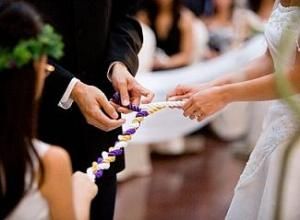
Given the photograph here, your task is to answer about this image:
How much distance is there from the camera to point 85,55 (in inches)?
68.4

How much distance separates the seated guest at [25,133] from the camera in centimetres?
123

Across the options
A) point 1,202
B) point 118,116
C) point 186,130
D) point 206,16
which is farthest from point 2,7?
point 206,16

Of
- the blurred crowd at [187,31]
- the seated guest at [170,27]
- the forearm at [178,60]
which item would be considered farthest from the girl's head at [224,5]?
the forearm at [178,60]

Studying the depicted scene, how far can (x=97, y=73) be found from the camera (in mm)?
1785

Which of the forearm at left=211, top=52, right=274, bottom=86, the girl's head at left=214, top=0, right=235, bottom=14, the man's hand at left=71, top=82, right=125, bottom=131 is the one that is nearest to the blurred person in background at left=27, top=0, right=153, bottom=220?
the man's hand at left=71, top=82, right=125, bottom=131

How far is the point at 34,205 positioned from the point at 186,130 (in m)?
2.73

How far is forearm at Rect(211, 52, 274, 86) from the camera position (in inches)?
69.9

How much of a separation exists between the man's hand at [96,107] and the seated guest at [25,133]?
0.94ft

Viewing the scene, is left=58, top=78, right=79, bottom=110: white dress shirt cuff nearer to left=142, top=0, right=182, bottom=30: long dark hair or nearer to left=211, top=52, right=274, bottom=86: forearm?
left=211, top=52, right=274, bottom=86: forearm

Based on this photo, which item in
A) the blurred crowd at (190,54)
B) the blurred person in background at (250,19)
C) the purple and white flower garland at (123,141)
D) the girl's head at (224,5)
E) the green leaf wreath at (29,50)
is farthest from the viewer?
the girl's head at (224,5)

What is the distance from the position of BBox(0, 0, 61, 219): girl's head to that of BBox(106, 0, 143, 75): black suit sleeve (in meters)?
0.49

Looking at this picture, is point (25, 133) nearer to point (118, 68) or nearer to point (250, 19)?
point (118, 68)

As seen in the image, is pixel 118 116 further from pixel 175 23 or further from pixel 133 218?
pixel 175 23

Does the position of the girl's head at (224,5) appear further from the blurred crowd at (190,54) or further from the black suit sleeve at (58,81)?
the black suit sleeve at (58,81)
